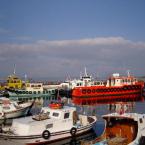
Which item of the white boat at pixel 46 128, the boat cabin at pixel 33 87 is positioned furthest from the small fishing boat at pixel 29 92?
the white boat at pixel 46 128

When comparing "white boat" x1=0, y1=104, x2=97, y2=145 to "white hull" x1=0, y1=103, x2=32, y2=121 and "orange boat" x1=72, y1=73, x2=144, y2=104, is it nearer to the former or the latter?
"white hull" x1=0, y1=103, x2=32, y2=121

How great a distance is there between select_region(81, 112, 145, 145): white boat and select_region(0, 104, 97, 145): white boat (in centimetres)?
392

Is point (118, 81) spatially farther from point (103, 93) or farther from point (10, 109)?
point (10, 109)

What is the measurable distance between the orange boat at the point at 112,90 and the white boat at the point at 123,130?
117 feet

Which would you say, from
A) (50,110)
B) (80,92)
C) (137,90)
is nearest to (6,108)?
(50,110)

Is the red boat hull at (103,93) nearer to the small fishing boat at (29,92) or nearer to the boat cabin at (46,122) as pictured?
the small fishing boat at (29,92)

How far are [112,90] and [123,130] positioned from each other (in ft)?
135

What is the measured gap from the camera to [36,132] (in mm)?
22031

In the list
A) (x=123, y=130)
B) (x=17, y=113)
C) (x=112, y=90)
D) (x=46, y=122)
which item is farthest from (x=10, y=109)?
(x=112, y=90)

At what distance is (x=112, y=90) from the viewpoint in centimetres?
6184

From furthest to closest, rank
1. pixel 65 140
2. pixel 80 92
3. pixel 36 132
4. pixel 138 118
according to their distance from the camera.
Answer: pixel 80 92
pixel 65 140
pixel 36 132
pixel 138 118

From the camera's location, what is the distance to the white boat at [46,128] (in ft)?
70.9

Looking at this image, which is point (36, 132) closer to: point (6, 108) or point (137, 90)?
point (6, 108)

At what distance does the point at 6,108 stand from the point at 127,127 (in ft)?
56.9
